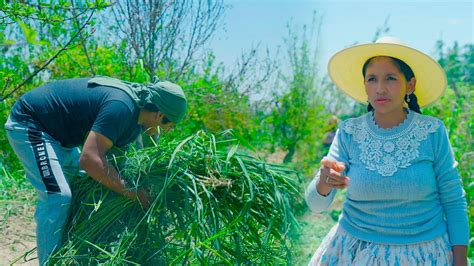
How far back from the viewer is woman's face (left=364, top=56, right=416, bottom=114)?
2.55 meters

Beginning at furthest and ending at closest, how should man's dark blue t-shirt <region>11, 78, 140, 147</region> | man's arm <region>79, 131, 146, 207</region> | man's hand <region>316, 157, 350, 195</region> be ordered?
man's dark blue t-shirt <region>11, 78, 140, 147</region>
man's arm <region>79, 131, 146, 207</region>
man's hand <region>316, 157, 350, 195</region>

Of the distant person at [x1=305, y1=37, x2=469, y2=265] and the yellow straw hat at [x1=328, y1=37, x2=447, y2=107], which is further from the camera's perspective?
the yellow straw hat at [x1=328, y1=37, x2=447, y2=107]

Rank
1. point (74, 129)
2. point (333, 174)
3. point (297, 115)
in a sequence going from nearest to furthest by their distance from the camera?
point (333, 174) → point (74, 129) → point (297, 115)

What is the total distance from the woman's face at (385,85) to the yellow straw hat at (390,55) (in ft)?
0.17

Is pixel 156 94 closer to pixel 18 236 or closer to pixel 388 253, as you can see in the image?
pixel 388 253

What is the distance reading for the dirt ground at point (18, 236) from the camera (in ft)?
14.0

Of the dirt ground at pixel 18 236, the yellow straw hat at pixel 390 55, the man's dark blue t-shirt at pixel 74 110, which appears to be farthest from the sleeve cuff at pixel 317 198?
the dirt ground at pixel 18 236

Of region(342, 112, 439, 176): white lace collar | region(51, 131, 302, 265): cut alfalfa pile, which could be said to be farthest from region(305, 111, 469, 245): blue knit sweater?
region(51, 131, 302, 265): cut alfalfa pile

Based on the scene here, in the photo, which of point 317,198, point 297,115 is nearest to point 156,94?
point 317,198

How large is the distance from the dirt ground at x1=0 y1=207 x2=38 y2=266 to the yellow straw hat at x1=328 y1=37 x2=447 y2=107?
228 cm

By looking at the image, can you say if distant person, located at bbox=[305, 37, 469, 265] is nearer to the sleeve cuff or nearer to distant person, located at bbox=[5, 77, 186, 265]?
the sleeve cuff

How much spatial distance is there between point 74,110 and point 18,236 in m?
1.60

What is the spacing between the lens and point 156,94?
10.6ft

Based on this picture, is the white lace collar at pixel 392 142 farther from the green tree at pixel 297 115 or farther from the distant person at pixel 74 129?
the green tree at pixel 297 115
